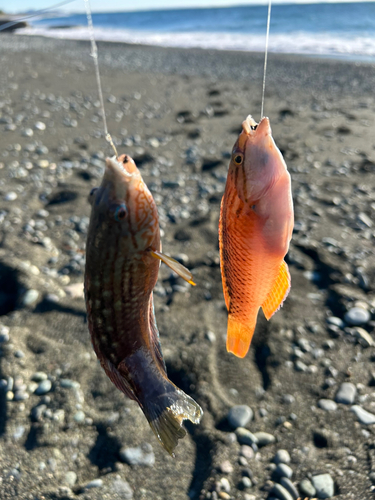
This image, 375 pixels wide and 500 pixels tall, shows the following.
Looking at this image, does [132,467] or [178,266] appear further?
[132,467]

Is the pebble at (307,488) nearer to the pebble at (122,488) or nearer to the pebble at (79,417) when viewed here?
the pebble at (122,488)

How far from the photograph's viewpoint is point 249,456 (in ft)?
13.1

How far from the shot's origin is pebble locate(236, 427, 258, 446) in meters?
4.10

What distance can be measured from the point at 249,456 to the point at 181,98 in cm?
1166

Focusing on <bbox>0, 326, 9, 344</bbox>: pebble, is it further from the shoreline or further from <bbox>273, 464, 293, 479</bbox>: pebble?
the shoreline

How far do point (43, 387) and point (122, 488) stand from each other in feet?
4.46

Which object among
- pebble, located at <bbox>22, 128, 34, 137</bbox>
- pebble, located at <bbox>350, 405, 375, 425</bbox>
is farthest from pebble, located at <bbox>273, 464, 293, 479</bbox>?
pebble, located at <bbox>22, 128, 34, 137</bbox>

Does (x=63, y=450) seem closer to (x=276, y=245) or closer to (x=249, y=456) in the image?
(x=249, y=456)

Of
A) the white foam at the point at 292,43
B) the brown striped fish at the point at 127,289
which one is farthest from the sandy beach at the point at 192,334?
the white foam at the point at 292,43

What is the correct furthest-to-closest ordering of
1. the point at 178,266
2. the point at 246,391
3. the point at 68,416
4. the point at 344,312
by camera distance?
the point at 344,312, the point at 246,391, the point at 68,416, the point at 178,266

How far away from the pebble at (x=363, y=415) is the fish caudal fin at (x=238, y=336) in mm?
2682

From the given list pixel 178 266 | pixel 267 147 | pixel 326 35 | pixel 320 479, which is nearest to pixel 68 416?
pixel 320 479

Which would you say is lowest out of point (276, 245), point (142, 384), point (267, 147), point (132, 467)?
point (132, 467)

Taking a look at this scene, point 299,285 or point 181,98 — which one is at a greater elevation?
point 181,98
